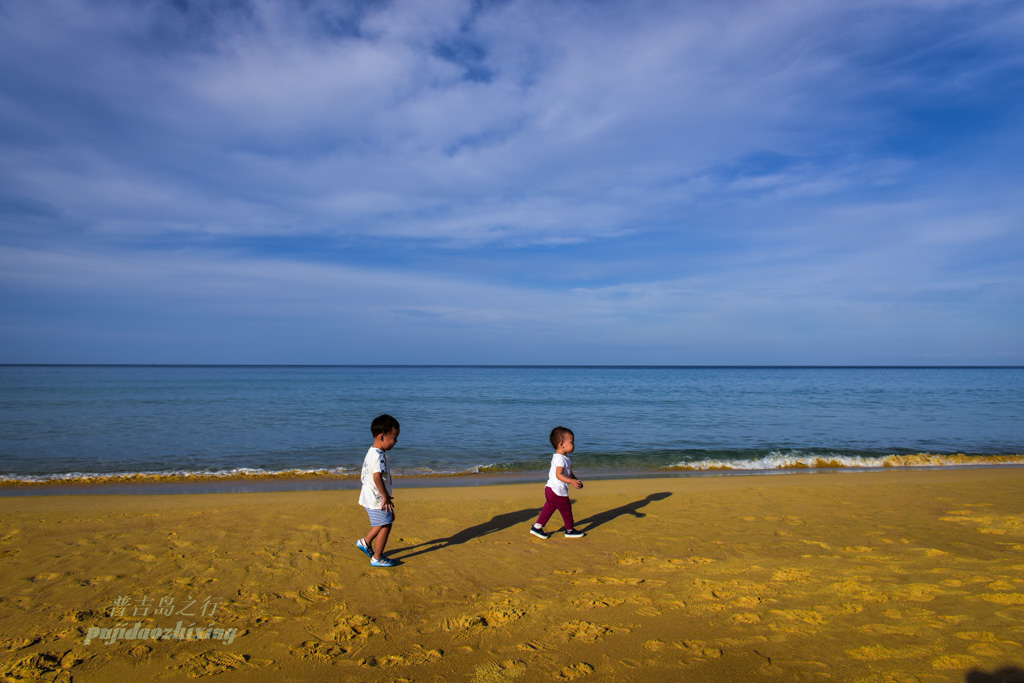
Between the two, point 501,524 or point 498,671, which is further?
point 501,524

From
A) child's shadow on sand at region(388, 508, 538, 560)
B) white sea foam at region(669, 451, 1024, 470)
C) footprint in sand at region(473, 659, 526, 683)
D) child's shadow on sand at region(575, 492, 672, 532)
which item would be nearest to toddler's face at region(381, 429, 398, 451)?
child's shadow on sand at region(388, 508, 538, 560)

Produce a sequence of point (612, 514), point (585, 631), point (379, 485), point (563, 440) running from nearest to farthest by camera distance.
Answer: point (585, 631)
point (379, 485)
point (563, 440)
point (612, 514)

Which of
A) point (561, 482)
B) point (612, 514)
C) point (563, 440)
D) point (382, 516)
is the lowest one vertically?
point (612, 514)

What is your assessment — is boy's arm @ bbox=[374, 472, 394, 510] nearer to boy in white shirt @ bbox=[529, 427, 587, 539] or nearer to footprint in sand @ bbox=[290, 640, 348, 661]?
footprint in sand @ bbox=[290, 640, 348, 661]

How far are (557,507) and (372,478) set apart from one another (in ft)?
7.88

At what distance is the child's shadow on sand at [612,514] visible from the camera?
7386 millimetres

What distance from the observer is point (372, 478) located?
5.41 m

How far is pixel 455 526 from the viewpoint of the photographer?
7297mm

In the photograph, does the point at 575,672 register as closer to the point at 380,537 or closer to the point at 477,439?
the point at 380,537

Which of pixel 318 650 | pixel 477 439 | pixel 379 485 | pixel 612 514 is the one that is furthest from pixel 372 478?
pixel 477 439

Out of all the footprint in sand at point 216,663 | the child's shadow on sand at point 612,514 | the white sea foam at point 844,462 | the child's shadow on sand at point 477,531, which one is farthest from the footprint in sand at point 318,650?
the white sea foam at point 844,462

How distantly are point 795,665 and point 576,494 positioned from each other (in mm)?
6045

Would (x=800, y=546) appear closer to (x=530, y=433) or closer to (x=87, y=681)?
(x=87, y=681)

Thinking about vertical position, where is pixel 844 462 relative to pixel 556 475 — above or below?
below
